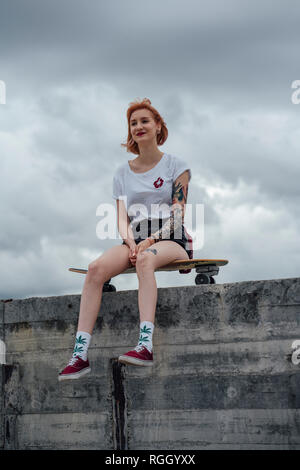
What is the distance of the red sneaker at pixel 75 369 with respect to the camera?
219 inches

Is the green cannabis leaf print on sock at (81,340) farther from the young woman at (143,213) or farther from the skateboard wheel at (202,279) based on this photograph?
the skateboard wheel at (202,279)

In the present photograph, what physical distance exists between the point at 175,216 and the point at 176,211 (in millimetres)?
57

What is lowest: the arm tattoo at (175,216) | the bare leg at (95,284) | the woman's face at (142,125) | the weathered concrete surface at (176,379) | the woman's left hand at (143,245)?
the weathered concrete surface at (176,379)

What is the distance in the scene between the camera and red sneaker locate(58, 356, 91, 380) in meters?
5.55

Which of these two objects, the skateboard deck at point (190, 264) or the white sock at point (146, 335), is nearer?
the white sock at point (146, 335)

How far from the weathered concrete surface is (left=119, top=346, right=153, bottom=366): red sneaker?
682 millimetres

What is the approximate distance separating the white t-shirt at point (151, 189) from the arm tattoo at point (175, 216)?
88 millimetres

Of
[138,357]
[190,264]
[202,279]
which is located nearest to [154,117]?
[190,264]

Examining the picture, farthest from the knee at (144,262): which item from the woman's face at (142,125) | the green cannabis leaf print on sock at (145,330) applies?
the woman's face at (142,125)

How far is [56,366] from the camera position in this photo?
6566 millimetres
